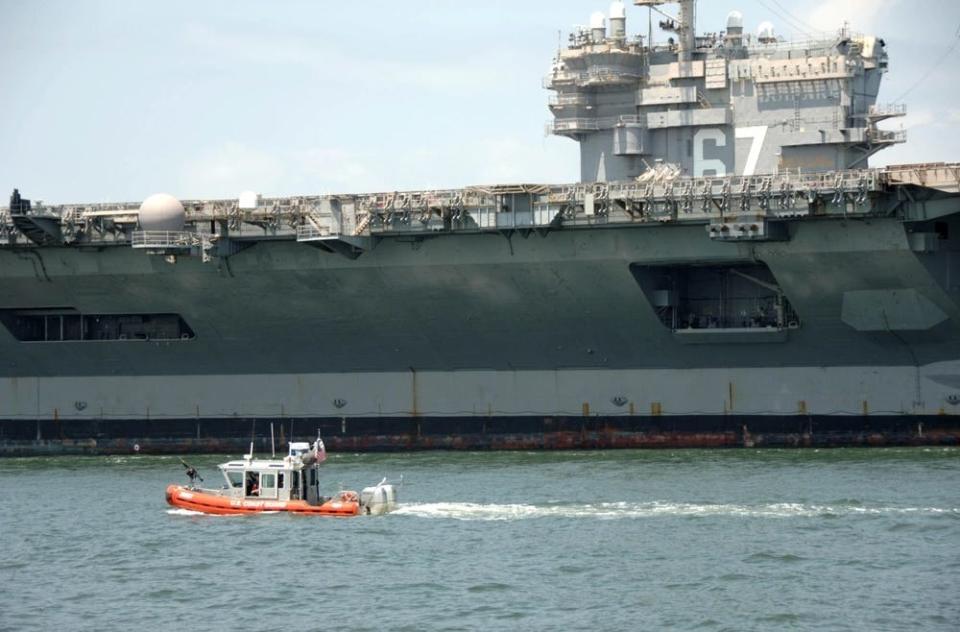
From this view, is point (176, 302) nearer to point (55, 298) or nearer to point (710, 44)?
point (55, 298)

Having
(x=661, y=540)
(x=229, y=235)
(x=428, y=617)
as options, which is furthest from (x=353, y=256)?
(x=428, y=617)

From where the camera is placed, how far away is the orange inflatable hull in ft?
107

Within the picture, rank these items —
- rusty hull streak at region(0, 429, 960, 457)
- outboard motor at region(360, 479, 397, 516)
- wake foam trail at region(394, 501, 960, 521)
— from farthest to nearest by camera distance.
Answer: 1. rusty hull streak at region(0, 429, 960, 457)
2. outboard motor at region(360, 479, 397, 516)
3. wake foam trail at region(394, 501, 960, 521)

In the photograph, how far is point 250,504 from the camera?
33.0 meters

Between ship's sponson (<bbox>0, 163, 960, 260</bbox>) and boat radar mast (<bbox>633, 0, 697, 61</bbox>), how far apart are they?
500 centimetres

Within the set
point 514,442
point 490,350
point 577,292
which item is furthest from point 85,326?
point 577,292

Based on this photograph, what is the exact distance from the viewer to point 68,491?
124 ft

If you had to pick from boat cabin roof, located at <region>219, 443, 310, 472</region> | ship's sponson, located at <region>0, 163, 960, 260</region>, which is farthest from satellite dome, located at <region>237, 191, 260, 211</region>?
boat cabin roof, located at <region>219, 443, 310, 472</region>

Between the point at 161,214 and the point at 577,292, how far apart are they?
10003 mm

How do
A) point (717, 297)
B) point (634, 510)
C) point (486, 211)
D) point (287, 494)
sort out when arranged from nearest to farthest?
point (634, 510) < point (287, 494) < point (486, 211) < point (717, 297)

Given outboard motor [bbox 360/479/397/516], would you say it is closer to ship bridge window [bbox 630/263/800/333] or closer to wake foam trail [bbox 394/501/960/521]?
wake foam trail [bbox 394/501/960/521]

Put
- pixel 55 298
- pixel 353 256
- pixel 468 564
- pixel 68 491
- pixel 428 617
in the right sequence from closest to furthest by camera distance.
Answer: pixel 428 617 → pixel 468 564 → pixel 68 491 → pixel 353 256 → pixel 55 298

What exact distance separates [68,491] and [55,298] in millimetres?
8720

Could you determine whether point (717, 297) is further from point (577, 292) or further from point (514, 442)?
point (514, 442)
